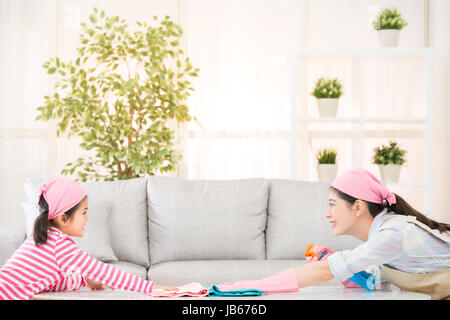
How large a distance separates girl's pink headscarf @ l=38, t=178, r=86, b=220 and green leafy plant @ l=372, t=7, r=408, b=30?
3.13m

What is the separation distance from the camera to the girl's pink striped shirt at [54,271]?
67.1 inches

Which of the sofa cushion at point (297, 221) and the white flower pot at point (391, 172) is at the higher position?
the white flower pot at point (391, 172)

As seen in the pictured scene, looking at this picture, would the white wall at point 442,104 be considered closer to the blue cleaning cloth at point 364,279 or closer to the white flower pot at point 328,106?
the white flower pot at point 328,106

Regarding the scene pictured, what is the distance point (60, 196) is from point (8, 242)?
1.19 m

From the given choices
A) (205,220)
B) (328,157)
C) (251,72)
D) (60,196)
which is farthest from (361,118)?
(60,196)

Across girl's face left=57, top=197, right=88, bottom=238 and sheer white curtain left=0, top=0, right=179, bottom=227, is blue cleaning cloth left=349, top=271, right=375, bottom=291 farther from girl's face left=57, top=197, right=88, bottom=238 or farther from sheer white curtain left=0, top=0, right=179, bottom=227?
sheer white curtain left=0, top=0, right=179, bottom=227

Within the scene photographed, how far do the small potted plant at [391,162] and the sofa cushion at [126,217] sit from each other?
74.3 inches

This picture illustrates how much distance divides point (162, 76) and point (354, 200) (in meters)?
2.44

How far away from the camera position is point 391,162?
14.2 ft

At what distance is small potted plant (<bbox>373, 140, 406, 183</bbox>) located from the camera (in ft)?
14.3

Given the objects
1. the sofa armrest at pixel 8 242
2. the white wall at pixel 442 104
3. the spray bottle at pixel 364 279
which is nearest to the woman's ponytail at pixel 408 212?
the spray bottle at pixel 364 279

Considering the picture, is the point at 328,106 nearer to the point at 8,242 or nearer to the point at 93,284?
the point at 8,242

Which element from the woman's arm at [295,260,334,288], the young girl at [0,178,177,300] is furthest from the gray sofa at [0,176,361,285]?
the woman's arm at [295,260,334,288]

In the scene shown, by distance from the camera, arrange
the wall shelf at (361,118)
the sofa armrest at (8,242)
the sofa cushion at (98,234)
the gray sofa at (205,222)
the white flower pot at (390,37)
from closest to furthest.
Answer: the sofa armrest at (8,242), the sofa cushion at (98,234), the gray sofa at (205,222), the wall shelf at (361,118), the white flower pot at (390,37)
